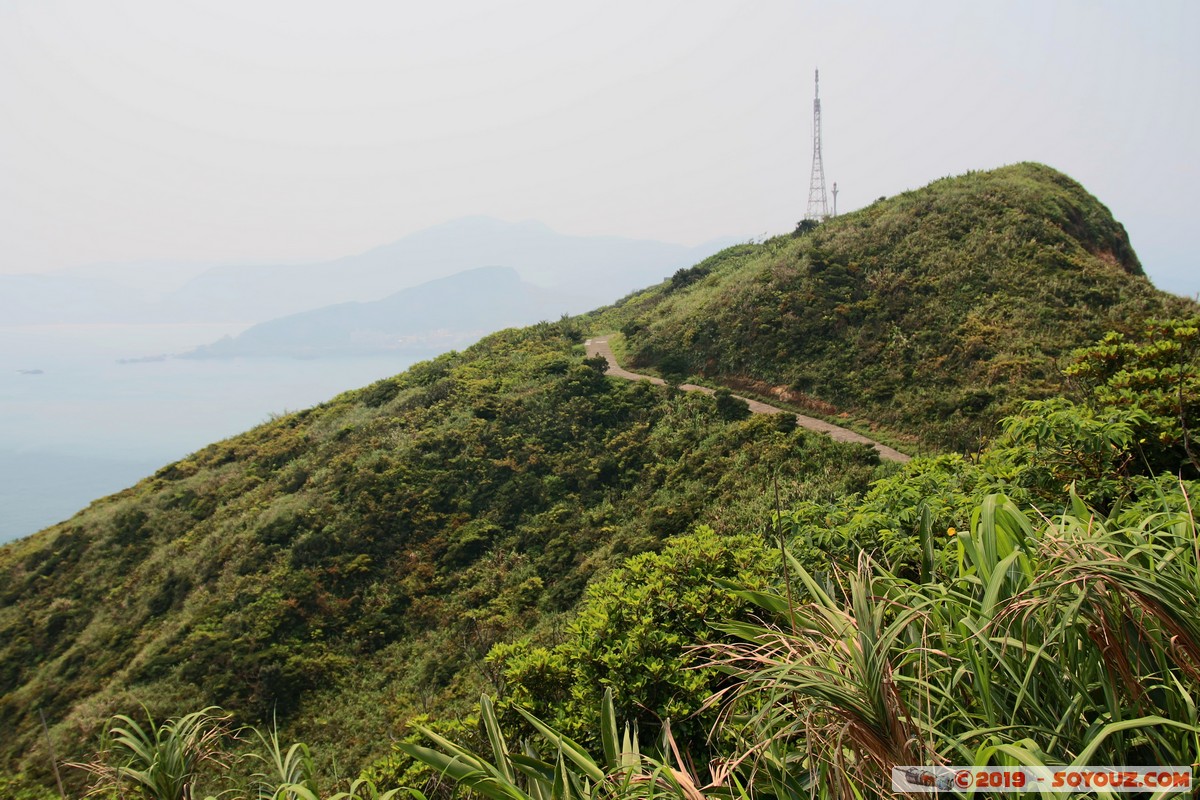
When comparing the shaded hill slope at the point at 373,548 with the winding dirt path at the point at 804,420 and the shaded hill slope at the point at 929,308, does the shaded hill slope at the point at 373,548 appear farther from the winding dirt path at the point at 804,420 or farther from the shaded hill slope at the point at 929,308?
the shaded hill slope at the point at 929,308

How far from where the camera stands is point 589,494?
1803cm

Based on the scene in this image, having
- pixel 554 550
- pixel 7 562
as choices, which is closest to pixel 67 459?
pixel 7 562

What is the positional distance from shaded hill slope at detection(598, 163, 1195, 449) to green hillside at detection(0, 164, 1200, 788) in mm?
125

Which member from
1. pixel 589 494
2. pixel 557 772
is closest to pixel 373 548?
pixel 589 494

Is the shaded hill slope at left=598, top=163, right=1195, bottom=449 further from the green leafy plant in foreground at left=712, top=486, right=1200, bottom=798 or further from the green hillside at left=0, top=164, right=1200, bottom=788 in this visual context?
the green leafy plant in foreground at left=712, top=486, right=1200, bottom=798

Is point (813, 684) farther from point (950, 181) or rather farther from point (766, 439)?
point (950, 181)

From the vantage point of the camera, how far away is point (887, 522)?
539 cm

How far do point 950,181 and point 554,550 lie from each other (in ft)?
87.9

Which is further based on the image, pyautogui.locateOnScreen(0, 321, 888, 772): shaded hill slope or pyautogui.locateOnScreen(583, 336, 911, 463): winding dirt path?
pyautogui.locateOnScreen(583, 336, 911, 463): winding dirt path

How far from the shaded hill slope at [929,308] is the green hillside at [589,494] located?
0.13 meters

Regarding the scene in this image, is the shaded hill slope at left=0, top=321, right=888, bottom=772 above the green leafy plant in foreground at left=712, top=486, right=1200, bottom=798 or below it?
Answer: below

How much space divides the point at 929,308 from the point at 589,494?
13.1 m

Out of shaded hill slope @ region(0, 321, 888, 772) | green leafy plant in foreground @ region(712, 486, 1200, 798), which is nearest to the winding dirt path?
shaded hill slope @ region(0, 321, 888, 772)

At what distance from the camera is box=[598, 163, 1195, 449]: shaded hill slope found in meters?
16.7
